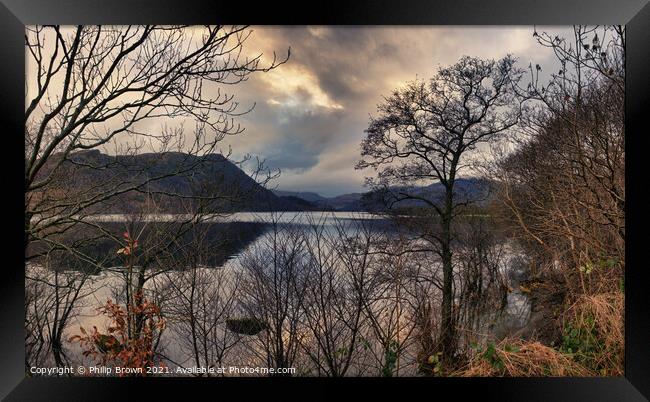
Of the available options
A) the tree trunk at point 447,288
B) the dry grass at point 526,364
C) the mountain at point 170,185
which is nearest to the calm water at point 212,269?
the mountain at point 170,185

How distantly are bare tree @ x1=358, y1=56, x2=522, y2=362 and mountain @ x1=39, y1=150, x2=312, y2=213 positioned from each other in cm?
86

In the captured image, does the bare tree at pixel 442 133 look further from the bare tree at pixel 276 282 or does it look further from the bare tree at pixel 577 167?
the bare tree at pixel 276 282

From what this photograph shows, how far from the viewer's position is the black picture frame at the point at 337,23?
153cm

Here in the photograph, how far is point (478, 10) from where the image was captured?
4.98 feet

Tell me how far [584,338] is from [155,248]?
340cm

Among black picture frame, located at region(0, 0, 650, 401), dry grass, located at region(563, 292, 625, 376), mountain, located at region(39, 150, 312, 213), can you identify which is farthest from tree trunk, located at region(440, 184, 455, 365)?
mountain, located at region(39, 150, 312, 213)

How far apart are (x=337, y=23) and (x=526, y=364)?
2603 mm

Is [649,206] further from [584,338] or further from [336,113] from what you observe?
[336,113]

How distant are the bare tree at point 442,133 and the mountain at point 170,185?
0.86 meters

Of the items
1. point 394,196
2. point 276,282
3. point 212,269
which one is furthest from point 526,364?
point 212,269

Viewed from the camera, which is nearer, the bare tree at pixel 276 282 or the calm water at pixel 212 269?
the calm water at pixel 212 269

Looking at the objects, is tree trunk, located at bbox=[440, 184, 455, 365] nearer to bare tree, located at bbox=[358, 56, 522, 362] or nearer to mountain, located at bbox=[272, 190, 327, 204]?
bare tree, located at bbox=[358, 56, 522, 362]

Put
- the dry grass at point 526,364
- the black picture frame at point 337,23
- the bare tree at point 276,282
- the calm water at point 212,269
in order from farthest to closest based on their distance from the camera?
1. the bare tree at point 276,282
2. the calm water at point 212,269
3. the dry grass at point 526,364
4. the black picture frame at point 337,23

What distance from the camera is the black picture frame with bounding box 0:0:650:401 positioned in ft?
5.01
